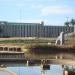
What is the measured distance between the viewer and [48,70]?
30.8m

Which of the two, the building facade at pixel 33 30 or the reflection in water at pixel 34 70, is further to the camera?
the building facade at pixel 33 30

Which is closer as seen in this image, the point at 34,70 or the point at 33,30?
the point at 34,70

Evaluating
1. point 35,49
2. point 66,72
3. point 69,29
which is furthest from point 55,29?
point 66,72

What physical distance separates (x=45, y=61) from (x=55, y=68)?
2.12m

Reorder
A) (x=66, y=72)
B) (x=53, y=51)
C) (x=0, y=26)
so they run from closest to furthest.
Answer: (x=66, y=72) → (x=53, y=51) → (x=0, y=26)

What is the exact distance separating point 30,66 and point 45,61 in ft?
4.32

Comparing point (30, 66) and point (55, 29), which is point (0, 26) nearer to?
point (55, 29)

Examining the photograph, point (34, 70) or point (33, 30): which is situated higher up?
point (34, 70)

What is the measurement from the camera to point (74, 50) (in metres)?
61.5

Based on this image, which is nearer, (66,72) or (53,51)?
(66,72)

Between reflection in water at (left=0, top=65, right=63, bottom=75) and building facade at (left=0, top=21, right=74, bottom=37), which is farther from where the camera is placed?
building facade at (left=0, top=21, right=74, bottom=37)

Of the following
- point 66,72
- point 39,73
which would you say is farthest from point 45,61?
point 66,72

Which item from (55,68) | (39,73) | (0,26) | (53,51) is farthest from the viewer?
(0,26)

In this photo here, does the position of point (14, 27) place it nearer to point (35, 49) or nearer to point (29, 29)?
point (29, 29)
